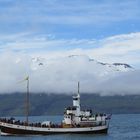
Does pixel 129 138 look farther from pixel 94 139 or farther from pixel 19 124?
pixel 19 124

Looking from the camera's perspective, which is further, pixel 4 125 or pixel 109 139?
pixel 4 125

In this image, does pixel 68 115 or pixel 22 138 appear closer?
pixel 22 138

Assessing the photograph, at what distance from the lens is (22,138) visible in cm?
13725

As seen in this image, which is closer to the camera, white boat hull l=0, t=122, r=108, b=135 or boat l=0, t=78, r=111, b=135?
white boat hull l=0, t=122, r=108, b=135

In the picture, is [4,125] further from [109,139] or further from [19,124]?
[109,139]

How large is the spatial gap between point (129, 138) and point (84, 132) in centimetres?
1246

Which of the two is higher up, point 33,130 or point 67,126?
point 67,126

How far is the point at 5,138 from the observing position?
13875cm

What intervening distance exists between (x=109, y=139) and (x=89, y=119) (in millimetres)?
12002

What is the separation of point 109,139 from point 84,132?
1089 centimetres

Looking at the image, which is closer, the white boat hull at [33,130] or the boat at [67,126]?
the white boat hull at [33,130]

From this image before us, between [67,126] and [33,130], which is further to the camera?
[67,126]

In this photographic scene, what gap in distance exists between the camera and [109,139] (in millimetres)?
136750

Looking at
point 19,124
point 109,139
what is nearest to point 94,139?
point 109,139
